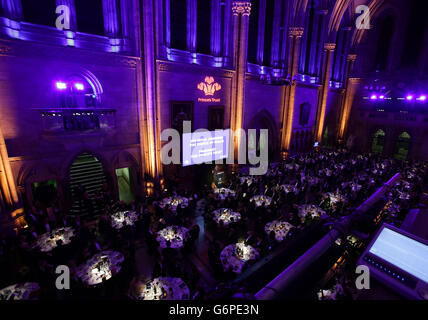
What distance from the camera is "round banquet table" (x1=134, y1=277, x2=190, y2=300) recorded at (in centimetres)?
583

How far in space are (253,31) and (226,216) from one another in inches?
578

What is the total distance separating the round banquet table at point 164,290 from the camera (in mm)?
5832

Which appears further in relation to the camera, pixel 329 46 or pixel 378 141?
pixel 378 141

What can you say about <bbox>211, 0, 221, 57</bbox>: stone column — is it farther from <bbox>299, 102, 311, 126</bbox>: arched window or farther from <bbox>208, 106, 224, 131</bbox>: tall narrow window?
<bbox>299, 102, 311, 126</bbox>: arched window

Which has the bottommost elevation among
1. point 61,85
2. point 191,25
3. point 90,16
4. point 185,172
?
point 185,172

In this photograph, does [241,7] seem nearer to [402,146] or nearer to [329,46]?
[329,46]

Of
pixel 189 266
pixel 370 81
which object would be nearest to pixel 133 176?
pixel 189 266

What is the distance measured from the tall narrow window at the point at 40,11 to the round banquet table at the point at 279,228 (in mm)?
12668

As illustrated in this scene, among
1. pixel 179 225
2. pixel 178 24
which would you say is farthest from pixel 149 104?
pixel 179 225

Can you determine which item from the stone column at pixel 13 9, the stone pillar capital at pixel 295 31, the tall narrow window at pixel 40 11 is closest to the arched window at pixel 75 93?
the tall narrow window at pixel 40 11

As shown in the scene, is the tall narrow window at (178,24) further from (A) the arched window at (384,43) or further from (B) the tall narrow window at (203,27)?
(A) the arched window at (384,43)

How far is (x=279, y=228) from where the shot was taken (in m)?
8.80

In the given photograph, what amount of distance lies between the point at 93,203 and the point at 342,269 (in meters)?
11.4
